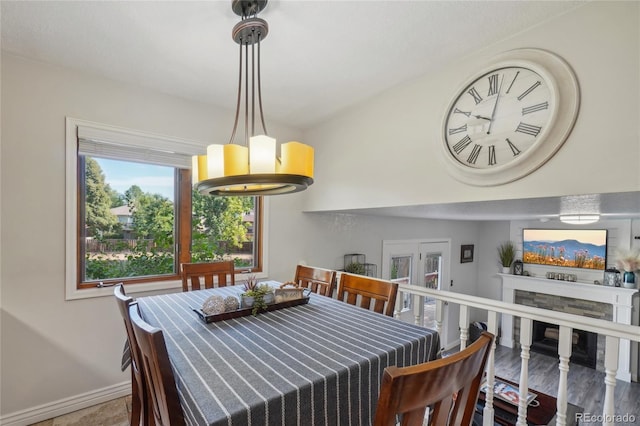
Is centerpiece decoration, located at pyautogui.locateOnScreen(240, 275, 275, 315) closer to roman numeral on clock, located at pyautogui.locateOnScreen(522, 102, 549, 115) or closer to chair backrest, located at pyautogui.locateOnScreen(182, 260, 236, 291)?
chair backrest, located at pyautogui.locateOnScreen(182, 260, 236, 291)

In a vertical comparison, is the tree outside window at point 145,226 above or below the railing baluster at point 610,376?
above

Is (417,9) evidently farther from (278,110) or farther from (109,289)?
(109,289)

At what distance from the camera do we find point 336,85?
7.18 ft

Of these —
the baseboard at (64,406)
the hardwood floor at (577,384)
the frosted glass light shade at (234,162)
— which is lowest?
the hardwood floor at (577,384)

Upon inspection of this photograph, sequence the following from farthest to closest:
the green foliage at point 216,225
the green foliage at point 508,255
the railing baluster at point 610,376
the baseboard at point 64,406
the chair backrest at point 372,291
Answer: the green foliage at point 508,255 → the green foliage at point 216,225 → the baseboard at point 64,406 → the chair backrest at point 372,291 → the railing baluster at point 610,376

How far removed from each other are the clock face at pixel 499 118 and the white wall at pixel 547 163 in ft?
0.35

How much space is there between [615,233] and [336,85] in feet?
16.1

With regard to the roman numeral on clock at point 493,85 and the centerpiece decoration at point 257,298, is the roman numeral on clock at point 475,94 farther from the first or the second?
the centerpiece decoration at point 257,298

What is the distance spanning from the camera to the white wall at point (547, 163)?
120 cm

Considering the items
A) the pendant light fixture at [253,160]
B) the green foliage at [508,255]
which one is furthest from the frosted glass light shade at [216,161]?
the green foliage at [508,255]

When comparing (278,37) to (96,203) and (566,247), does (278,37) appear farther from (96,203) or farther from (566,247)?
(566,247)

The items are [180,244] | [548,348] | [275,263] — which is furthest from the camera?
[548,348]

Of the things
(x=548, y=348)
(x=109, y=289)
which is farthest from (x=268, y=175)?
(x=548, y=348)

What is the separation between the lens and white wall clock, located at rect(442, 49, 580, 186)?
1.36 metres
